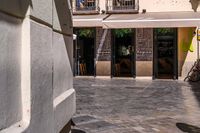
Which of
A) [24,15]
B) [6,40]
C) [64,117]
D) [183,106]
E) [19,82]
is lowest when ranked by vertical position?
[183,106]

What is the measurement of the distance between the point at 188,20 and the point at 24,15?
20150 millimetres

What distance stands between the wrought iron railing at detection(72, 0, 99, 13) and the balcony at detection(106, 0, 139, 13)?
0.80 m

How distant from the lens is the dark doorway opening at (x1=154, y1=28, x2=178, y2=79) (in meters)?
25.4

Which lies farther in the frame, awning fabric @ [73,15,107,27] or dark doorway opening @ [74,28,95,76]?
dark doorway opening @ [74,28,95,76]

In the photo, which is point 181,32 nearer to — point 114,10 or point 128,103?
point 114,10

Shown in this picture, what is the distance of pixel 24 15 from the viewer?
2979 mm

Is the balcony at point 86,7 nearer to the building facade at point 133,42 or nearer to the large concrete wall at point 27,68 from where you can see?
the building facade at point 133,42

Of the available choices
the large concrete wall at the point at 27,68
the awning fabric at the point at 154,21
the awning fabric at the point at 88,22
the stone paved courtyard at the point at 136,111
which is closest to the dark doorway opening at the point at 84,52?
the awning fabric at the point at 88,22

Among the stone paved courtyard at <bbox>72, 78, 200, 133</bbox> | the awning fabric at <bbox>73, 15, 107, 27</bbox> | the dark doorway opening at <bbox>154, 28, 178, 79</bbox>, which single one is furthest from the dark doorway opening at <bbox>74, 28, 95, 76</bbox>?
the stone paved courtyard at <bbox>72, 78, 200, 133</bbox>

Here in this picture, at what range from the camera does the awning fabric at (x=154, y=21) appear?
22281mm

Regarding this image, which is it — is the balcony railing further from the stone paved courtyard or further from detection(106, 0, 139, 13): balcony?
the stone paved courtyard

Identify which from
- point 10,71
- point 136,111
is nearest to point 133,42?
point 136,111

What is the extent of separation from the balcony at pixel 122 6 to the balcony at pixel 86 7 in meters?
0.80

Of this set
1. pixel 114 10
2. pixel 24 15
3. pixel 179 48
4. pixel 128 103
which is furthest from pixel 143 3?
pixel 24 15
